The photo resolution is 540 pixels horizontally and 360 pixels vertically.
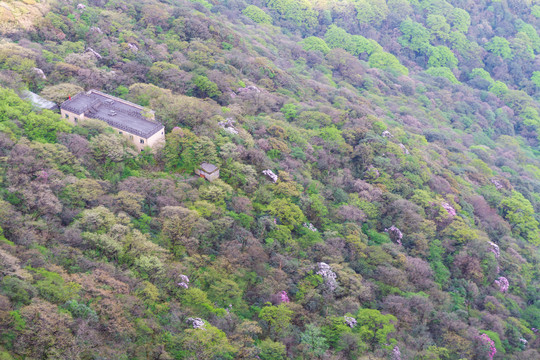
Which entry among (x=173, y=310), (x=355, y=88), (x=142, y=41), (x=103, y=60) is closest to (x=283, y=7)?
(x=355, y=88)

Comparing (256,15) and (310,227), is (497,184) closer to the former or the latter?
(310,227)

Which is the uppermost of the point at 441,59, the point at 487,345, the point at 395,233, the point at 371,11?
the point at 371,11

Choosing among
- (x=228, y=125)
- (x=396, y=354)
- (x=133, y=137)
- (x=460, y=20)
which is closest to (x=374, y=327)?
(x=396, y=354)

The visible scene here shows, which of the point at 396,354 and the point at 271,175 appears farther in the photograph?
the point at 271,175

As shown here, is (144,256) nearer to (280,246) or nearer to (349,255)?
(280,246)

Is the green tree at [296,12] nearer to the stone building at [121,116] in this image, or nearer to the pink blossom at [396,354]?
the stone building at [121,116]

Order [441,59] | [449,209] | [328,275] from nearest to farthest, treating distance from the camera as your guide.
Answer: [328,275], [449,209], [441,59]

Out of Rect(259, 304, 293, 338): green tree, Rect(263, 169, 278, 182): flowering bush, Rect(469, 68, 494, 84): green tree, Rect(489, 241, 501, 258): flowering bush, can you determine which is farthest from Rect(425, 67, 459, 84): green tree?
Rect(259, 304, 293, 338): green tree
